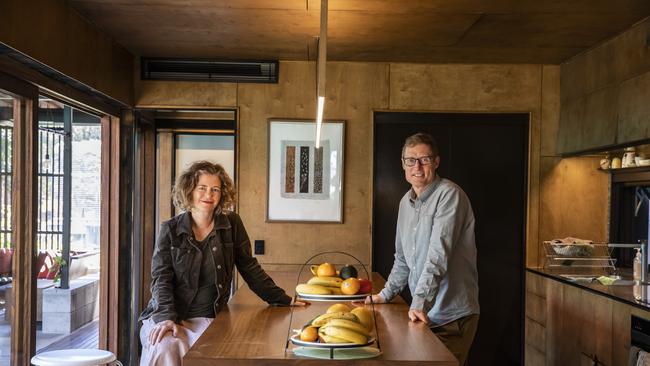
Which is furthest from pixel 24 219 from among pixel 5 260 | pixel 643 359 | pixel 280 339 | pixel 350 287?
pixel 643 359

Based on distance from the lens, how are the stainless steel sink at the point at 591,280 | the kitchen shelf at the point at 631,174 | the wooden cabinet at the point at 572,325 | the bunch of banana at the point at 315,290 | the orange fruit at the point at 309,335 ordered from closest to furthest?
the orange fruit at the point at 309,335, the bunch of banana at the point at 315,290, the wooden cabinet at the point at 572,325, the stainless steel sink at the point at 591,280, the kitchen shelf at the point at 631,174

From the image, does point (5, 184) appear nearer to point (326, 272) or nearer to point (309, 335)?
point (326, 272)

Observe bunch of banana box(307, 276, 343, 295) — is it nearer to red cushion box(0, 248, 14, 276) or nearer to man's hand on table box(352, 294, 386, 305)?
man's hand on table box(352, 294, 386, 305)

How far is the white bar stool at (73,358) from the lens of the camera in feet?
11.6

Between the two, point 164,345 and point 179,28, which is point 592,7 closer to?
point 179,28

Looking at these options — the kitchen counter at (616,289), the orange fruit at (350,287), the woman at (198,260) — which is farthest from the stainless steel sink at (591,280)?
the woman at (198,260)

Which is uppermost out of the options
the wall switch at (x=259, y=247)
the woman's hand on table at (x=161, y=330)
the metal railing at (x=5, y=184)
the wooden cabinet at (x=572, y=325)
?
the metal railing at (x=5, y=184)

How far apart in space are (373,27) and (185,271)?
2267 millimetres

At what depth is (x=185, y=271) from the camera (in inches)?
126

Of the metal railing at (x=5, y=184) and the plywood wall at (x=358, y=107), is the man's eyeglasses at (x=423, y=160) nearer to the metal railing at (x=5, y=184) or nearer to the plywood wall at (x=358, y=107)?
the metal railing at (x=5, y=184)

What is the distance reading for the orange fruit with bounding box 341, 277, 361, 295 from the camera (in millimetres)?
3307

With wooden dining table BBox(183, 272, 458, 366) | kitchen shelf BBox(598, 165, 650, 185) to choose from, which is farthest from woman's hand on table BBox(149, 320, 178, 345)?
kitchen shelf BBox(598, 165, 650, 185)

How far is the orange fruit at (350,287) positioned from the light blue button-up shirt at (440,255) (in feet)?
0.42

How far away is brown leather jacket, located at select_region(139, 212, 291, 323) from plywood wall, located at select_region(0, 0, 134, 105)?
1231 mm
